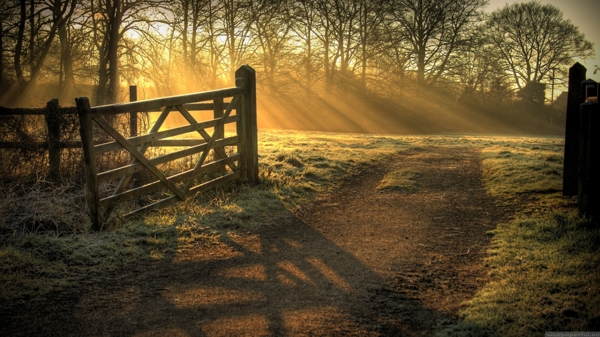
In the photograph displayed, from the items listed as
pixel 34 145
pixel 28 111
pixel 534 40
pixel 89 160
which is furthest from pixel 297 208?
pixel 534 40

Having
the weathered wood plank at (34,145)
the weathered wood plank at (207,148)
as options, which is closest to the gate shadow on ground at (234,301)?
the weathered wood plank at (207,148)

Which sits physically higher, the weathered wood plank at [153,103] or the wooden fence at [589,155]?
the weathered wood plank at [153,103]

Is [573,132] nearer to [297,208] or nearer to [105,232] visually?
[297,208]

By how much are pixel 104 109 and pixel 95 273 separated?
2.41 m

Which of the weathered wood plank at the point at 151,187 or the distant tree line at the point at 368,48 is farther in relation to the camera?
the distant tree line at the point at 368,48

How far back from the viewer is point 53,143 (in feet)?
28.7

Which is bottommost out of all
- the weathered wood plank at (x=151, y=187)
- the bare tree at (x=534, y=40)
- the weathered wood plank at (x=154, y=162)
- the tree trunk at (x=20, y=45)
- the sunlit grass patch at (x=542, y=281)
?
the sunlit grass patch at (x=542, y=281)

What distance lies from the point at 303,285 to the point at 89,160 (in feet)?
11.2

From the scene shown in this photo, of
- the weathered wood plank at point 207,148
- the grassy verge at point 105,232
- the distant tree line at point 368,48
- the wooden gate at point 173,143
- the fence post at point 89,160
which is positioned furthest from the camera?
the distant tree line at point 368,48

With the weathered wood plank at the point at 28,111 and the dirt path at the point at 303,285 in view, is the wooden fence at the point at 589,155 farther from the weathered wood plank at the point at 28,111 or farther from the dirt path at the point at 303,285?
the weathered wood plank at the point at 28,111

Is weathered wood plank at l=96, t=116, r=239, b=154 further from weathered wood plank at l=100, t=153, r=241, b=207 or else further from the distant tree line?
the distant tree line

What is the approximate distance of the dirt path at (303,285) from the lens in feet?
12.6

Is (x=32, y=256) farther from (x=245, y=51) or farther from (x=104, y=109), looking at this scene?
(x=245, y=51)

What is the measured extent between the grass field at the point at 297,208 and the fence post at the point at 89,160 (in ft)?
0.76
